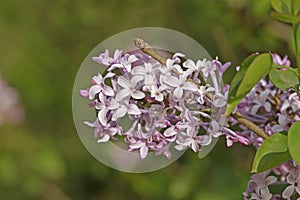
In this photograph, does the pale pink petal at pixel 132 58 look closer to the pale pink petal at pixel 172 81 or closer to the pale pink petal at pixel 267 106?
the pale pink petal at pixel 172 81

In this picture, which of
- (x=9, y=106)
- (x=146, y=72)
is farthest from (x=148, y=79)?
(x=9, y=106)

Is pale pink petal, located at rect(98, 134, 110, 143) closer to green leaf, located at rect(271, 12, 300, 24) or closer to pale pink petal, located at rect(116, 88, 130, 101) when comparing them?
pale pink petal, located at rect(116, 88, 130, 101)

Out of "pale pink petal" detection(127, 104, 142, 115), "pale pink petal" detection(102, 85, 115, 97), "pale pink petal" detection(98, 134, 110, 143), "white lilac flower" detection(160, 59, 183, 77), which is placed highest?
"white lilac flower" detection(160, 59, 183, 77)

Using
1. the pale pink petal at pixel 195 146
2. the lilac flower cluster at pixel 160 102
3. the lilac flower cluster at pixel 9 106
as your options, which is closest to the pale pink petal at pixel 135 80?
the lilac flower cluster at pixel 160 102

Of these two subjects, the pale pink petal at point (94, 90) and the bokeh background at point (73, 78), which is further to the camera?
the bokeh background at point (73, 78)

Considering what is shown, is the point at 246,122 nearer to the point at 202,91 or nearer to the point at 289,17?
the point at 202,91

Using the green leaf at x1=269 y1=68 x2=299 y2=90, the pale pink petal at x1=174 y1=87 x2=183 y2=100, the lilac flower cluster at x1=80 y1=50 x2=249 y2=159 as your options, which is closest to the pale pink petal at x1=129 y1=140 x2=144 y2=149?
the lilac flower cluster at x1=80 y1=50 x2=249 y2=159
